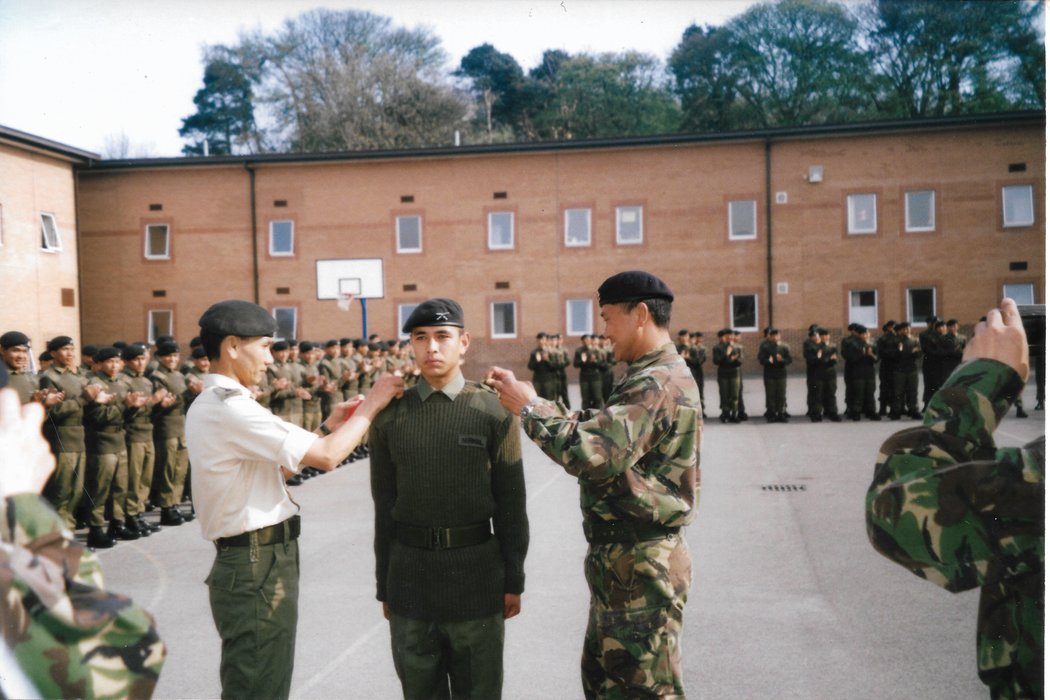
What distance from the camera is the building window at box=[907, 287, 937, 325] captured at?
78.9 feet

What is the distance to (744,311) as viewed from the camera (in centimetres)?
2591

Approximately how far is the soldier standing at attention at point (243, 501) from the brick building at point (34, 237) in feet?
2.65

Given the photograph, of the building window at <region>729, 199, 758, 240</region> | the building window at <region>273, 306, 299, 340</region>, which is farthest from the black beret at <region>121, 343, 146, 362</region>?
the building window at <region>729, 199, 758, 240</region>

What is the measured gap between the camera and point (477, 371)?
25109mm

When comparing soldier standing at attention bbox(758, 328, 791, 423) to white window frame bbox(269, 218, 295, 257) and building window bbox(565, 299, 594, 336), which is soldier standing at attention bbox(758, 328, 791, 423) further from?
white window frame bbox(269, 218, 295, 257)

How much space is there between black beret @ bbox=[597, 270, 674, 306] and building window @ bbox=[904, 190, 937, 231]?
22911mm

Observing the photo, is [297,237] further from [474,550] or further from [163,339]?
[474,550]

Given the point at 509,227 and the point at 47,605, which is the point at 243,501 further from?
the point at 509,227

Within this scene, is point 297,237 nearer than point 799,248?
No

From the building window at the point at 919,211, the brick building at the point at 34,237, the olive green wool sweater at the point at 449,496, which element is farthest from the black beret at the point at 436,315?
the building window at the point at 919,211

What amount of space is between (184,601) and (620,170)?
2122 cm

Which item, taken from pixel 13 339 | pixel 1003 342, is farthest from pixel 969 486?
pixel 13 339

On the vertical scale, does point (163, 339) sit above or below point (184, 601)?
above

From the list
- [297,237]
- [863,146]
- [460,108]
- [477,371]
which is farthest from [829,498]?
[460,108]
